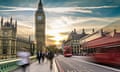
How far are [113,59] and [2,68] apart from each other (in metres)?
3.92

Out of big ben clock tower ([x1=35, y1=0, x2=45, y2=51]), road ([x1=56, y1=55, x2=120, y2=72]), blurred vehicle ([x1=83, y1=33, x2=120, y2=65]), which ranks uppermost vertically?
big ben clock tower ([x1=35, y1=0, x2=45, y2=51])

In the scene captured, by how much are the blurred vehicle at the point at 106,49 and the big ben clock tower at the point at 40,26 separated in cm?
188

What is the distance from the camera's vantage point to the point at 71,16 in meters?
12.7

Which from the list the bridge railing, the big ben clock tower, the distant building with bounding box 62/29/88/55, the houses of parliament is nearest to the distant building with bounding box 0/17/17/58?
the houses of parliament

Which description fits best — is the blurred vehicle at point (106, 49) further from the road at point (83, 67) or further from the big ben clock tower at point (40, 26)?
the big ben clock tower at point (40, 26)

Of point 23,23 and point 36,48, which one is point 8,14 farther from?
point 36,48

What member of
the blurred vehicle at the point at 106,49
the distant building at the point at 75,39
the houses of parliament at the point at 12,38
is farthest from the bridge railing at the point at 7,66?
the blurred vehicle at the point at 106,49

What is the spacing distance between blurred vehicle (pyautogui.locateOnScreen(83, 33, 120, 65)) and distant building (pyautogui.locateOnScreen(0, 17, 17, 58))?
2.60 meters

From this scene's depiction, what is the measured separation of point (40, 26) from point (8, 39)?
1.66 meters

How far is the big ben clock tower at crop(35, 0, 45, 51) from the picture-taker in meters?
12.7

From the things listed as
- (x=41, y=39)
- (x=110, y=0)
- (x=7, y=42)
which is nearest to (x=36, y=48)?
(x=41, y=39)

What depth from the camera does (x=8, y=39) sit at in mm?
13367

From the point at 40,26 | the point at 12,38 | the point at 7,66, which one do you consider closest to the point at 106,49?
the point at 40,26

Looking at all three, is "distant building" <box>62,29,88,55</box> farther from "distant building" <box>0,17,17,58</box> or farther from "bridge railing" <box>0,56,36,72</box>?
"bridge railing" <box>0,56,36,72</box>
